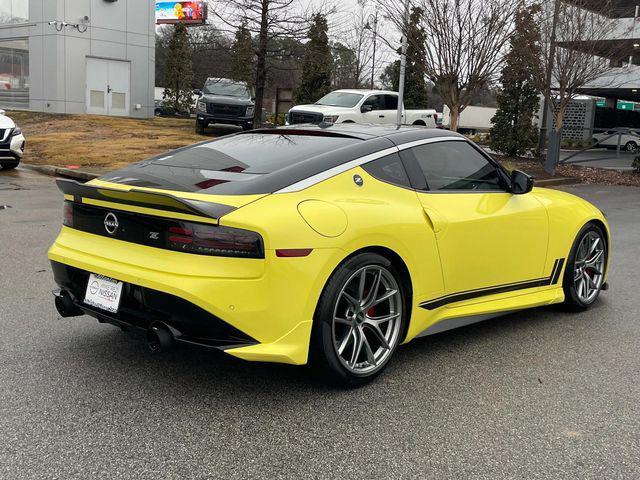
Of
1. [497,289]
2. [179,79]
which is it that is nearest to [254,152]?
[497,289]

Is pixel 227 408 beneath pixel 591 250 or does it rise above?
beneath

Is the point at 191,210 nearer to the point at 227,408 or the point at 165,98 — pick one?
the point at 227,408

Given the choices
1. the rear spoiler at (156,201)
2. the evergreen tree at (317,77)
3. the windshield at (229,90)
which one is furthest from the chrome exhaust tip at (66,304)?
the evergreen tree at (317,77)

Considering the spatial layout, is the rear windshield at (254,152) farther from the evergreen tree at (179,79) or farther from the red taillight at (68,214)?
the evergreen tree at (179,79)

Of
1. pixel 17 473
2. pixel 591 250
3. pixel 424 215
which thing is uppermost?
pixel 424 215

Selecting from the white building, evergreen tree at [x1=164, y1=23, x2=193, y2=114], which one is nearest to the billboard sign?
evergreen tree at [x1=164, y1=23, x2=193, y2=114]

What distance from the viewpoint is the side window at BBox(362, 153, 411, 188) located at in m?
3.90

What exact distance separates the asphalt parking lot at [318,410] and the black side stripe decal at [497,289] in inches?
14.0

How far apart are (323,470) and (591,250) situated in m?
3.61

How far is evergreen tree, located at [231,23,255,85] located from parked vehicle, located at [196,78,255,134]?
76 cm

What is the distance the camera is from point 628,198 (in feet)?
49.1

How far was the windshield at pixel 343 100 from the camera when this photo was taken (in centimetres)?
1964

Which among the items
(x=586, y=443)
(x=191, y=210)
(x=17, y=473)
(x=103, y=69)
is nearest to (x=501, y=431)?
(x=586, y=443)

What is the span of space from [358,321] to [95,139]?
18533 mm
